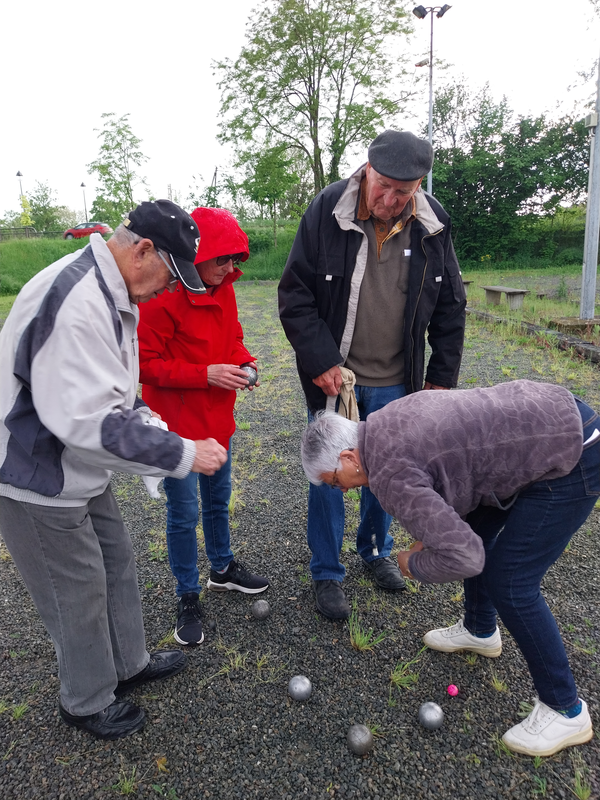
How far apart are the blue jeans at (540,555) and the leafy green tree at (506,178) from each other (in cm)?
2486

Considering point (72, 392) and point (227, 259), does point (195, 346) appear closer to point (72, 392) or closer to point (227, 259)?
point (227, 259)

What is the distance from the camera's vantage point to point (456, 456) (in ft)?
6.38

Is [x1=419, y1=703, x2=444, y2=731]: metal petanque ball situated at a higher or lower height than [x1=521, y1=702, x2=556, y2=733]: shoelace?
lower

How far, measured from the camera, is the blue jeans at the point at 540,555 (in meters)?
2.03

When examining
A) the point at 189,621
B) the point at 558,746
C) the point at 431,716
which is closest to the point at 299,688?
the point at 431,716

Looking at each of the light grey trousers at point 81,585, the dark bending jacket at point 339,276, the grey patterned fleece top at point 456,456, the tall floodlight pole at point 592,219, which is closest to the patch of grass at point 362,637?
the grey patterned fleece top at point 456,456

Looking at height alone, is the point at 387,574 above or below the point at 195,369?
below

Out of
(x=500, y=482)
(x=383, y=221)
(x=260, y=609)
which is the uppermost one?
(x=383, y=221)

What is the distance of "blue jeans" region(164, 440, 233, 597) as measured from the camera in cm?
273

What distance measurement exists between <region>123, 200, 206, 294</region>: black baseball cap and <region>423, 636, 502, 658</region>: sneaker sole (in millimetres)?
2045

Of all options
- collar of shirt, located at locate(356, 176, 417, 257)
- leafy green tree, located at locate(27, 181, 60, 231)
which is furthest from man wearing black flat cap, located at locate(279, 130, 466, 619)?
leafy green tree, located at locate(27, 181, 60, 231)

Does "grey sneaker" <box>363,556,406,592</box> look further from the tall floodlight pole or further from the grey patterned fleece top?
the tall floodlight pole

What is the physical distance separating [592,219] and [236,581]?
358 inches

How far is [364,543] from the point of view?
134 inches
